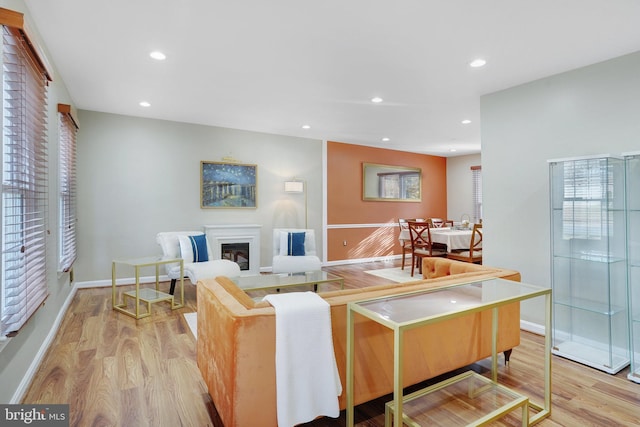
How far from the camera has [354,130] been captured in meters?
5.66

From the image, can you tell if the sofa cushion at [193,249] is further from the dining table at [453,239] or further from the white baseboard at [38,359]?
the dining table at [453,239]

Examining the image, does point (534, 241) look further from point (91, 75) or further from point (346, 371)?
point (91, 75)

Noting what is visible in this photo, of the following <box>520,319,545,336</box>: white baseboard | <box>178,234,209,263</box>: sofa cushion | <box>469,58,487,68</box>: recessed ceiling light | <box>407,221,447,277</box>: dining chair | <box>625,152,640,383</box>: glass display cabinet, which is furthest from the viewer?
<box>407,221,447,277</box>: dining chair

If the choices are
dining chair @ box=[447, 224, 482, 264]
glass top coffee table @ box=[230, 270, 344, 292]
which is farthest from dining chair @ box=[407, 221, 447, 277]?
glass top coffee table @ box=[230, 270, 344, 292]

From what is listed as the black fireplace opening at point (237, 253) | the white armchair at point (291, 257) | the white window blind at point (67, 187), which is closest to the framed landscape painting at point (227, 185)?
the black fireplace opening at point (237, 253)

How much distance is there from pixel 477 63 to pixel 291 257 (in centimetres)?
332

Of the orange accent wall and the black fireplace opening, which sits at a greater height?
the orange accent wall

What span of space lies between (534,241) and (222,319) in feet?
10.1

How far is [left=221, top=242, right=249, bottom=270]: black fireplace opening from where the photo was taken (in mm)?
5312

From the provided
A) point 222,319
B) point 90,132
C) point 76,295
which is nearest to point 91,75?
point 90,132

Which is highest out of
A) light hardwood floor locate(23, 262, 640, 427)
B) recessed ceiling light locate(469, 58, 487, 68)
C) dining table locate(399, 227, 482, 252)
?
recessed ceiling light locate(469, 58, 487, 68)

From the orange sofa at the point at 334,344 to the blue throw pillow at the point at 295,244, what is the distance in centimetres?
295

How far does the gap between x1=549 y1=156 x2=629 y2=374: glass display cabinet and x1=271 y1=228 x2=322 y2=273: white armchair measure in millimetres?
2939

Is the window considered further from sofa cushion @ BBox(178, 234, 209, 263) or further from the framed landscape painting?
sofa cushion @ BBox(178, 234, 209, 263)
